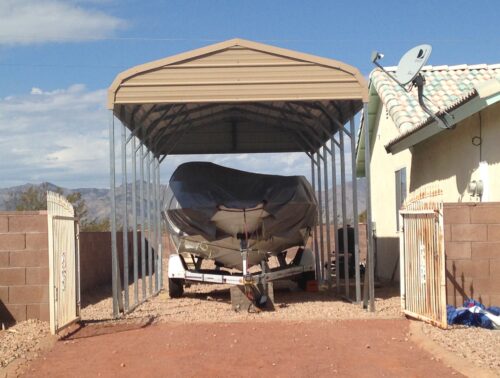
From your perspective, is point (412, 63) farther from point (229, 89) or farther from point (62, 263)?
point (62, 263)

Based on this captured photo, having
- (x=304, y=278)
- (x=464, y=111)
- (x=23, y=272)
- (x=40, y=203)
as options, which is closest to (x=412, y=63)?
(x=464, y=111)

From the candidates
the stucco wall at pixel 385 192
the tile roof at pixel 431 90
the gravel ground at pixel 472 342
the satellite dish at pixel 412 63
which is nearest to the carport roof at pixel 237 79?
the satellite dish at pixel 412 63

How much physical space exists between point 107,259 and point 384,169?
26.5ft

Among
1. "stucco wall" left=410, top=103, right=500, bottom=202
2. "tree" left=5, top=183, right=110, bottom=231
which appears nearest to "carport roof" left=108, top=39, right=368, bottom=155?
"stucco wall" left=410, top=103, right=500, bottom=202

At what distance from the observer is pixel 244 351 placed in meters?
9.39

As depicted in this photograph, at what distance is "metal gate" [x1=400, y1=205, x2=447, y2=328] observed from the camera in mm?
10125

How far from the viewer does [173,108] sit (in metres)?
15.7

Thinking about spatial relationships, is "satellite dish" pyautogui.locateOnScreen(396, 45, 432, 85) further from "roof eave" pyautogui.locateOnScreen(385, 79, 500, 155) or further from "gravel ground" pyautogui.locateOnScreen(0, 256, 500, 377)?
"gravel ground" pyautogui.locateOnScreen(0, 256, 500, 377)

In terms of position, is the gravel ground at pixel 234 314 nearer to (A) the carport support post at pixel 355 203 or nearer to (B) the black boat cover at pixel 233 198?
(A) the carport support post at pixel 355 203

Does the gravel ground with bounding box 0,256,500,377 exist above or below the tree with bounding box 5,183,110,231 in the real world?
below

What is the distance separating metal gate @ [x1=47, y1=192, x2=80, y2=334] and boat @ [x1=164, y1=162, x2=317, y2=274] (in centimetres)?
350

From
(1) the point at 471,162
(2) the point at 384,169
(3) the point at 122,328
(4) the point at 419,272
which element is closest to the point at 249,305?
(3) the point at 122,328

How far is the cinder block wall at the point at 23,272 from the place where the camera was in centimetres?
1162

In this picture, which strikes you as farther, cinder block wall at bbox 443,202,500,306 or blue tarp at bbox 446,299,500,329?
cinder block wall at bbox 443,202,500,306
